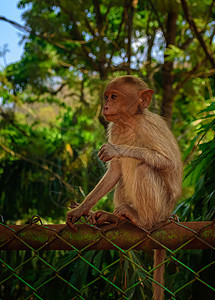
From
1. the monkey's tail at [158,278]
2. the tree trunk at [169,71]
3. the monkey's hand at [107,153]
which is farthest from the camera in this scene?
the tree trunk at [169,71]

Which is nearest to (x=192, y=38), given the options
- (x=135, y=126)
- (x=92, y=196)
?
(x=135, y=126)

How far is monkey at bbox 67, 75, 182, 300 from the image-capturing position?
98.2 inches

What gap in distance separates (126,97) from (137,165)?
67 centimetres

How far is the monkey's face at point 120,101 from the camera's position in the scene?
297cm

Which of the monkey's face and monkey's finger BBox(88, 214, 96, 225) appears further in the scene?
the monkey's face

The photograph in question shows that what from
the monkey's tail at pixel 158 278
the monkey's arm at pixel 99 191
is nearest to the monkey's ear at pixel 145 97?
the monkey's arm at pixel 99 191

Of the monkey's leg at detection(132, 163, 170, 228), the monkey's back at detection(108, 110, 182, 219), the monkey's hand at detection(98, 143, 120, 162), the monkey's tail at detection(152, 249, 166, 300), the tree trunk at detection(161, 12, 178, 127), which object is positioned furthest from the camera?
the tree trunk at detection(161, 12, 178, 127)

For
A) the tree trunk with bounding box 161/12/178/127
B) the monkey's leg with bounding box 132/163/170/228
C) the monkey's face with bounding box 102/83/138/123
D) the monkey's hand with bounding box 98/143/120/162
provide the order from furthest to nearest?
the tree trunk with bounding box 161/12/178/127, the monkey's face with bounding box 102/83/138/123, the monkey's leg with bounding box 132/163/170/228, the monkey's hand with bounding box 98/143/120/162

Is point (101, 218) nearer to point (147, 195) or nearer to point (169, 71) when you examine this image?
point (147, 195)

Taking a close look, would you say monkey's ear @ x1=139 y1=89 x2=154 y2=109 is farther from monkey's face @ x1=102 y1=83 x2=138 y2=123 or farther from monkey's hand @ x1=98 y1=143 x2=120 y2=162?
monkey's hand @ x1=98 y1=143 x2=120 y2=162

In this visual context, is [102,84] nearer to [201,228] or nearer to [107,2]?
[107,2]

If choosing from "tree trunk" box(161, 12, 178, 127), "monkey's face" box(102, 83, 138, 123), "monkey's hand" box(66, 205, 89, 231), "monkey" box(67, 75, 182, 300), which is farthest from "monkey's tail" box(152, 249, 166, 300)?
"tree trunk" box(161, 12, 178, 127)

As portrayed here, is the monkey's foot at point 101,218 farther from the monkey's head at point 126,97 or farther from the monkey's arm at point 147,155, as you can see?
the monkey's head at point 126,97

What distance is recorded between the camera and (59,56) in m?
8.48
